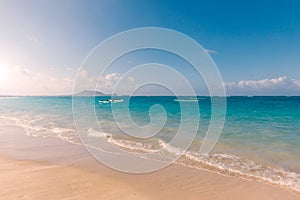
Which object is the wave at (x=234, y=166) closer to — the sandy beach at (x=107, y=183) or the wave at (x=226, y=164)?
the wave at (x=226, y=164)

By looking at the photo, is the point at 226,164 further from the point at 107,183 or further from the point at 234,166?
the point at 107,183

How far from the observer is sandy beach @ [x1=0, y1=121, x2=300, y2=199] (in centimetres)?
500

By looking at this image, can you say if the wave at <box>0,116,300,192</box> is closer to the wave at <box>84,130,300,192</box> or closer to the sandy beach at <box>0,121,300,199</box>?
the wave at <box>84,130,300,192</box>

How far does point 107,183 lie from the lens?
5695mm

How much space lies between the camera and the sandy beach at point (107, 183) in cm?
500

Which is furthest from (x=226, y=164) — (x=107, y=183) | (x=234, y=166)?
(x=107, y=183)

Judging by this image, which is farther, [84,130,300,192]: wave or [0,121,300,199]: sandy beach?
[84,130,300,192]: wave

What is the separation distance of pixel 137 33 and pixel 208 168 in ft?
25.6

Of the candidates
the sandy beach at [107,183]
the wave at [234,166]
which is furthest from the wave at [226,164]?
the sandy beach at [107,183]

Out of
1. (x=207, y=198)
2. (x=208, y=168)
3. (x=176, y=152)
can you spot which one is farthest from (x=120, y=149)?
(x=207, y=198)

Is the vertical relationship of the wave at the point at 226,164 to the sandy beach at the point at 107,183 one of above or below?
below

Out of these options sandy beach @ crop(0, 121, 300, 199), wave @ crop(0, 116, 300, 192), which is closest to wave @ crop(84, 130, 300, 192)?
wave @ crop(0, 116, 300, 192)

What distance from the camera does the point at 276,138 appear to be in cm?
1200

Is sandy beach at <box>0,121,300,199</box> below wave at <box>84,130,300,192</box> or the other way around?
the other way around
